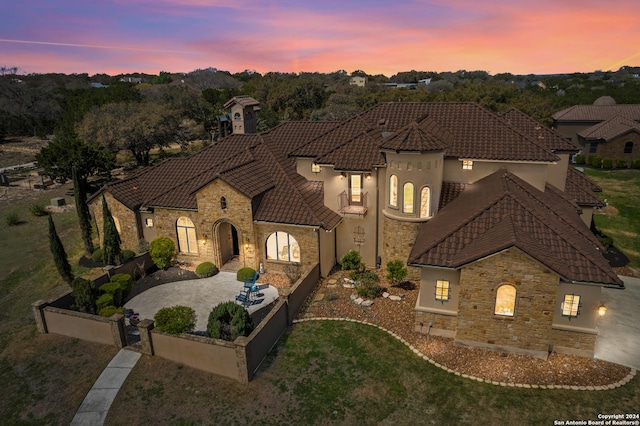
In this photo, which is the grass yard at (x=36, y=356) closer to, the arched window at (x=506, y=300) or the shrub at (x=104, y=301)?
the shrub at (x=104, y=301)

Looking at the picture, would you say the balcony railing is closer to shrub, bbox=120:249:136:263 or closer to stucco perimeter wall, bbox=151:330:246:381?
stucco perimeter wall, bbox=151:330:246:381

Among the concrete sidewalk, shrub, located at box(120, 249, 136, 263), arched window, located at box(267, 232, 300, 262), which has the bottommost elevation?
the concrete sidewalk

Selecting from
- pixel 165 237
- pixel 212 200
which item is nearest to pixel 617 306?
pixel 212 200

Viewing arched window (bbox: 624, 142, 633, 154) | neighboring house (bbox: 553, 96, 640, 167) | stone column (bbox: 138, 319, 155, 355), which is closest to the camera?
stone column (bbox: 138, 319, 155, 355)

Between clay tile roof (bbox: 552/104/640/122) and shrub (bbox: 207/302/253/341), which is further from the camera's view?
clay tile roof (bbox: 552/104/640/122)

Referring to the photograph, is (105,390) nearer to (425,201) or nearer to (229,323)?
(229,323)

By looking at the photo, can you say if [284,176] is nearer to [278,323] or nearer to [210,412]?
[278,323]

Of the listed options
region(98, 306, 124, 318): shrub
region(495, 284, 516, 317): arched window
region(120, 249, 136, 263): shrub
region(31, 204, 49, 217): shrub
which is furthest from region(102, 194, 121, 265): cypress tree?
region(495, 284, 516, 317): arched window

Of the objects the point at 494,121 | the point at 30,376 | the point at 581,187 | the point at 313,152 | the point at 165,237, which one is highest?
the point at 494,121
